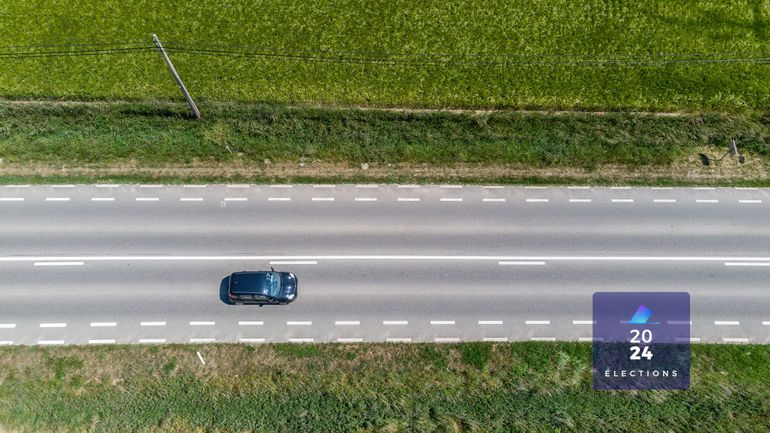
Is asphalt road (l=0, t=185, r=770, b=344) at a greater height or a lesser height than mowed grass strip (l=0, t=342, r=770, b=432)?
greater

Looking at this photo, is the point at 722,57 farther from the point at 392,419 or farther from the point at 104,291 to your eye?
the point at 104,291

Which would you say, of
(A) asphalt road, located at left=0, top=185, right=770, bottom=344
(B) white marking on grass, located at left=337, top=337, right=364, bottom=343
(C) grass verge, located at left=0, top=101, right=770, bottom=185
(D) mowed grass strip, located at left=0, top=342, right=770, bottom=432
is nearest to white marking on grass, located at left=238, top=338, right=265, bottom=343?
(A) asphalt road, located at left=0, top=185, right=770, bottom=344

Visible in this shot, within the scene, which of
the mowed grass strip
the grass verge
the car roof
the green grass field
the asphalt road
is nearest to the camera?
the mowed grass strip

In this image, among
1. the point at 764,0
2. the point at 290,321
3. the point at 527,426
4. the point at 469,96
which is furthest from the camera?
the point at 764,0

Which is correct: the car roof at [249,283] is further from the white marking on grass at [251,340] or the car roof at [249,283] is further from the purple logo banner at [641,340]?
the purple logo banner at [641,340]

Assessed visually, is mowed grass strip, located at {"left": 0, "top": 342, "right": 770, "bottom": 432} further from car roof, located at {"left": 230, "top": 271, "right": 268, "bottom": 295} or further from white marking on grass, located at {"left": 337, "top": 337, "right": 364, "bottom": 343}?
car roof, located at {"left": 230, "top": 271, "right": 268, "bottom": 295}

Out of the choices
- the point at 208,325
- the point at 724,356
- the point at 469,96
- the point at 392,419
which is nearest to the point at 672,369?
the point at 724,356
